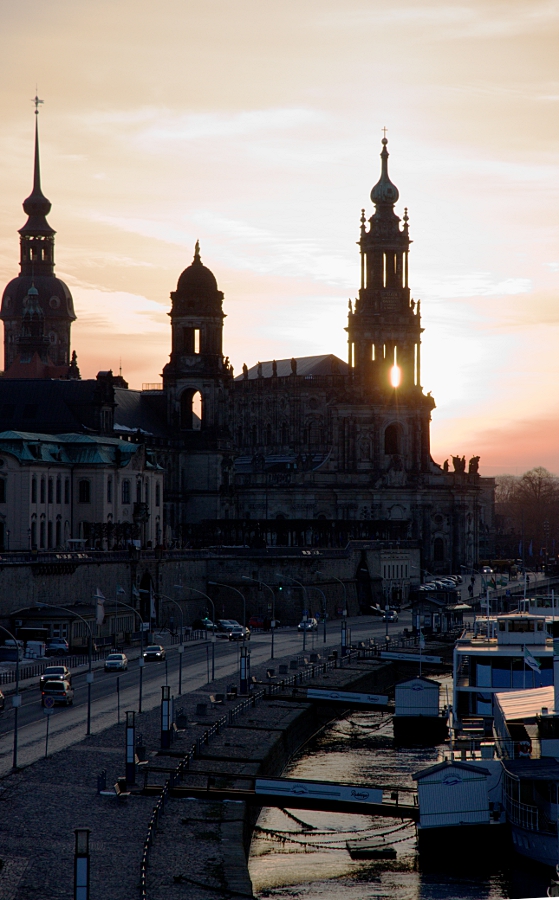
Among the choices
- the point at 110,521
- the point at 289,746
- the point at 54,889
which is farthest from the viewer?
the point at 110,521

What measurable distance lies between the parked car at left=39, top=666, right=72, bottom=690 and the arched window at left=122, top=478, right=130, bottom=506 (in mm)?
57126

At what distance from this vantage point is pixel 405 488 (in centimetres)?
19788

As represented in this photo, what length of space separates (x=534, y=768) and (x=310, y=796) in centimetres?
1012

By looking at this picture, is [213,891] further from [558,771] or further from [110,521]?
[110,521]

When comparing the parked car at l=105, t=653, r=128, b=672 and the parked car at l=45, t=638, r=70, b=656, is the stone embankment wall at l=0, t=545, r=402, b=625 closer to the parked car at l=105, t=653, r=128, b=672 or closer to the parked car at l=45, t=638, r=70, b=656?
the parked car at l=45, t=638, r=70, b=656

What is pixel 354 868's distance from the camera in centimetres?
6259

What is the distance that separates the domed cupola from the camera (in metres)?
190

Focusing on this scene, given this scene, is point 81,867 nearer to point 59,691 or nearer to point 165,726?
point 165,726

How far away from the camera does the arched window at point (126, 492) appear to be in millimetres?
155500

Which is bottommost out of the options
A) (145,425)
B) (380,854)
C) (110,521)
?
(380,854)

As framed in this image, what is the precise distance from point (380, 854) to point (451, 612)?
90.1 m

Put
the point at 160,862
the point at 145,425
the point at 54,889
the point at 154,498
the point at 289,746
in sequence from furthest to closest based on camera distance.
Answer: the point at 145,425, the point at 154,498, the point at 289,746, the point at 160,862, the point at 54,889

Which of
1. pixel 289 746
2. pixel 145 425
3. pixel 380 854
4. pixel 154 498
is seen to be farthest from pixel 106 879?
pixel 145 425

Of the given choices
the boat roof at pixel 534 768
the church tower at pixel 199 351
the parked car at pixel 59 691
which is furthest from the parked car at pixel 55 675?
the church tower at pixel 199 351
